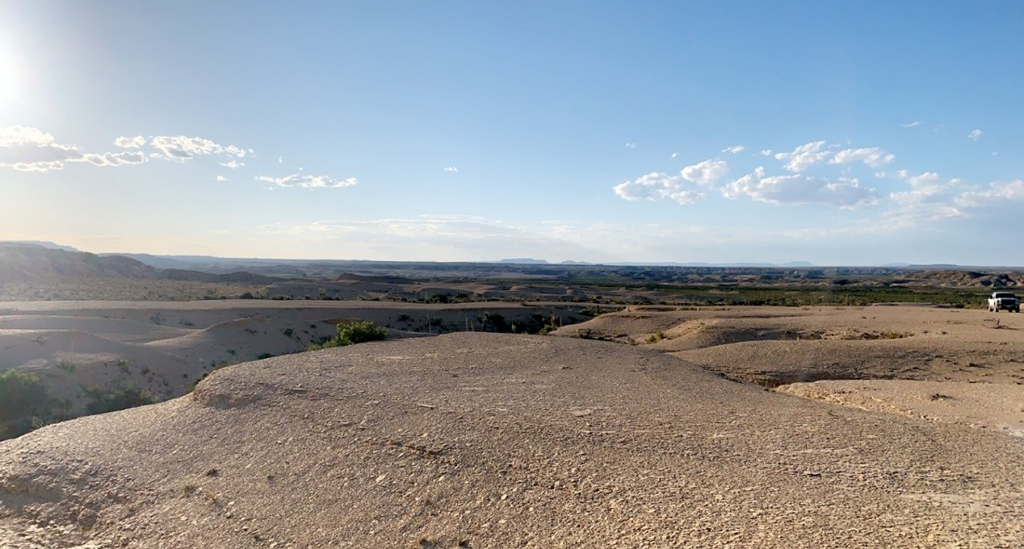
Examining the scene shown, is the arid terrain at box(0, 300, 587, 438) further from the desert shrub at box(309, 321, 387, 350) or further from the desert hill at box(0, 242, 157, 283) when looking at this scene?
the desert hill at box(0, 242, 157, 283)

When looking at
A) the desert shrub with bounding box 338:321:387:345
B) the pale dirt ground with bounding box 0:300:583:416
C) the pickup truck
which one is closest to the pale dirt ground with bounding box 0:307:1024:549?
the desert shrub with bounding box 338:321:387:345

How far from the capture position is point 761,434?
36.3 ft

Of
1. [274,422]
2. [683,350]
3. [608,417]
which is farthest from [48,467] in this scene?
[683,350]

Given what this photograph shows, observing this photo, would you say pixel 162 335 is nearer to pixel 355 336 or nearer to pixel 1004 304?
pixel 355 336

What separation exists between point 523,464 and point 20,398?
17919 mm

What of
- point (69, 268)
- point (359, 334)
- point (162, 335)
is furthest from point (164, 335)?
point (69, 268)

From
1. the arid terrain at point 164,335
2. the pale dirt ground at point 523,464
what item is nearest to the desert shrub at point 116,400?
the arid terrain at point 164,335

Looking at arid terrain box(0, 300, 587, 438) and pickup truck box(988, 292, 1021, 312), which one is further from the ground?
pickup truck box(988, 292, 1021, 312)

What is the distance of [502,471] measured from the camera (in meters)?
9.45

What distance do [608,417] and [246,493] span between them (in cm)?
624

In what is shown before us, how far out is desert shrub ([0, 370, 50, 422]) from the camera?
19219 millimetres

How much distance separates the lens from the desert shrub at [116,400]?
20.5 metres

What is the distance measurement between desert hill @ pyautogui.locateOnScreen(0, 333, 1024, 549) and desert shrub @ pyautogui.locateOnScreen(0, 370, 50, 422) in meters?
5.62

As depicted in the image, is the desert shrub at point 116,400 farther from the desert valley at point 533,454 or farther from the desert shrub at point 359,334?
the desert shrub at point 359,334
